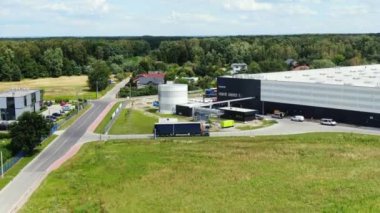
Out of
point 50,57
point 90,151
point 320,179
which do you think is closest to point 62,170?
point 90,151

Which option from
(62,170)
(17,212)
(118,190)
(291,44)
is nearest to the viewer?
(17,212)

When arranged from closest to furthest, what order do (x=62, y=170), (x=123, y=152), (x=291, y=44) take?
1. (x=62, y=170)
2. (x=123, y=152)
3. (x=291, y=44)

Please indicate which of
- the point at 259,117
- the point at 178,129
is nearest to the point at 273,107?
the point at 259,117

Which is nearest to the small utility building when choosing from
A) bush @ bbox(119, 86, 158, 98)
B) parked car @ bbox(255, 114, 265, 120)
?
parked car @ bbox(255, 114, 265, 120)

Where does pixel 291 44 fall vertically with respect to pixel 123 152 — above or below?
above

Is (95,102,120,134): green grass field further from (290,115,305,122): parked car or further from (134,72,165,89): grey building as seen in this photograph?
(134,72,165,89): grey building

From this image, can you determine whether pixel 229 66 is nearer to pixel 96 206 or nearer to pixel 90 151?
pixel 90 151

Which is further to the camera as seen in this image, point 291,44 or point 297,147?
point 291,44
